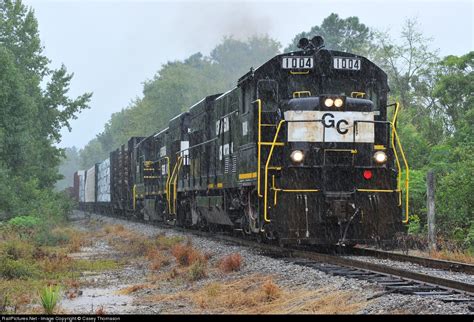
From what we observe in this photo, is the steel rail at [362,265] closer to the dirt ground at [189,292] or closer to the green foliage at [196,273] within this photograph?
the dirt ground at [189,292]

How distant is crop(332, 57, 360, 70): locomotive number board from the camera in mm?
13820

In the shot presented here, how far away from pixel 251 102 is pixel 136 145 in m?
20.4

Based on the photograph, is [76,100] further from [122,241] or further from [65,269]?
[65,269]

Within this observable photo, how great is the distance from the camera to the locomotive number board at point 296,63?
13.6 m

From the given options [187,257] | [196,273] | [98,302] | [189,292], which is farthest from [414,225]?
[98,302]

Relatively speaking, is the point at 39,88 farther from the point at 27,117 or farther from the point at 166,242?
the point at 166,242

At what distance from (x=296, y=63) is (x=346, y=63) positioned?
103 centimetres

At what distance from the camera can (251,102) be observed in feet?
46.1

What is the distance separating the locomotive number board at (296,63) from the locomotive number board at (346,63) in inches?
19.5

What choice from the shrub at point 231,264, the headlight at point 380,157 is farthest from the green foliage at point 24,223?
the headlight at point 380,157

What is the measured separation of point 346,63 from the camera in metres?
13.9

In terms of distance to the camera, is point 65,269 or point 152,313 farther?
point 65,269

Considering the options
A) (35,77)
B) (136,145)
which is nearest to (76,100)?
(35,77)

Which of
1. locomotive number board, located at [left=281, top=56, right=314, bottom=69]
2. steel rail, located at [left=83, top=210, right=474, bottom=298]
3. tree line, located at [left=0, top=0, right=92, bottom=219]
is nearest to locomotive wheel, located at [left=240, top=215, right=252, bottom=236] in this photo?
steel rail, located at [left=83, top=210, right=474, bottom=298]
